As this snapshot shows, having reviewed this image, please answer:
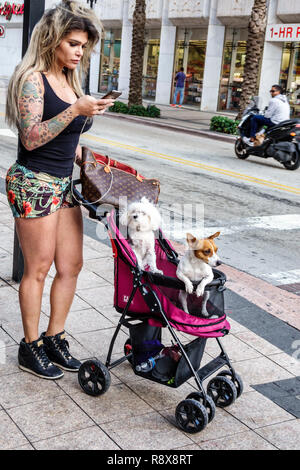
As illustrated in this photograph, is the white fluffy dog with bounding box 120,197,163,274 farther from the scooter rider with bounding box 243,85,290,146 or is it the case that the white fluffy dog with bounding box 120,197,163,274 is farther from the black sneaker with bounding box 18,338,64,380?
the scooter rider with bounding box 243,85,290,146

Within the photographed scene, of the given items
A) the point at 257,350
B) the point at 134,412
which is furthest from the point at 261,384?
the point at 134,412

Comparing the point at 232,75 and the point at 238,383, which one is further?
the point at 232,75

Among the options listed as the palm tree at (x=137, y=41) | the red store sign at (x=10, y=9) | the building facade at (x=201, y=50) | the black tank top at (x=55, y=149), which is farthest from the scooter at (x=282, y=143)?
the red store sign at (x=10, y=9)

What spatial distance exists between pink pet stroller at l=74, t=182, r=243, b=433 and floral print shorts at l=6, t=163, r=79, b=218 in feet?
0.57

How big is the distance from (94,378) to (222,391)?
778 millimetres

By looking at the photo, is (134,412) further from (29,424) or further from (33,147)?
(33,147)

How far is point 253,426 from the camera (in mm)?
3842

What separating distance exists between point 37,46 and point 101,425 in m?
2.18

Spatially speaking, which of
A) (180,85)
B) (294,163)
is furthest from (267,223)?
(180,85)

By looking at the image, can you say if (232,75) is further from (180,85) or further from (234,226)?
(234,226)

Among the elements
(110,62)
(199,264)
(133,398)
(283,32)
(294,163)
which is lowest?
(133,398)

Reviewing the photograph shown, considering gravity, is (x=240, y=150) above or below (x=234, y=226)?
above

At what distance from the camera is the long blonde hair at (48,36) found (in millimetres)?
3736

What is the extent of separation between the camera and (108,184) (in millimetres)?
3984
